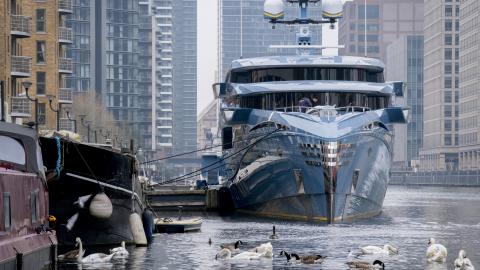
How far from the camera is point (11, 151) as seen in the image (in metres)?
24.6

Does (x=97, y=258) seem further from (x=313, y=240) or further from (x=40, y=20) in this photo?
(x=40, y=20)

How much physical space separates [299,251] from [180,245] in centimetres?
518

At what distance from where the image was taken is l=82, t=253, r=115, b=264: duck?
38.3 m

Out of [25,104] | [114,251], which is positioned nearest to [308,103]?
[25,104]

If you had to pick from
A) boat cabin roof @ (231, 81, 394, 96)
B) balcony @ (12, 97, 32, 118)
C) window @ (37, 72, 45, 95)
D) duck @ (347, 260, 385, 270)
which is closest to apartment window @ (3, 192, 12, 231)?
duck @ (347, 260, 385, 270)

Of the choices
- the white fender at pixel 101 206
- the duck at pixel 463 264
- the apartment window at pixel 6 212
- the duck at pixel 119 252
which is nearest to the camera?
the apartment window at pixel 6 212

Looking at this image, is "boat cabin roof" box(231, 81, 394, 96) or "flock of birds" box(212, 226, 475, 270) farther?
"boat cabin roof" box(231, 81, 394, 96)

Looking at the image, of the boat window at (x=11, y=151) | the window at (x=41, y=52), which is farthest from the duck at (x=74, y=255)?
the window at (x=41, y=52)

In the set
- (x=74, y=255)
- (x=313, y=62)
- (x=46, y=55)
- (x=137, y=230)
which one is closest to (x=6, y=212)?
(x=74, y=255)

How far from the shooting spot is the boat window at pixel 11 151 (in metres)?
24.0

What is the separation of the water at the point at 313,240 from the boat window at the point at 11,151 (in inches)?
476

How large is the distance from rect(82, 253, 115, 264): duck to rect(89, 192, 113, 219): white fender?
2.51 metres

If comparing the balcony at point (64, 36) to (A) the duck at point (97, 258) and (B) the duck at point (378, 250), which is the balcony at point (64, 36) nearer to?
(B) the duck at point (378, 250)

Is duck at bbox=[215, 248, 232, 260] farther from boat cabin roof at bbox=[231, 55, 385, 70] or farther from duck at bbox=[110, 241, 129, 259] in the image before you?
boat cabin roof at bbox=[231, 55, 385, 70]
